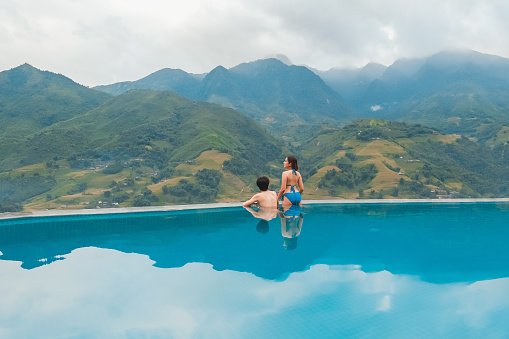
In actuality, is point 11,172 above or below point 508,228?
above

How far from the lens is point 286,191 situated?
30.1 ft

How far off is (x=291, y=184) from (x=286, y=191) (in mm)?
282

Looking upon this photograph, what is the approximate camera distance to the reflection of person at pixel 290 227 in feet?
30.5

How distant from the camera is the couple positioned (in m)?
8.37

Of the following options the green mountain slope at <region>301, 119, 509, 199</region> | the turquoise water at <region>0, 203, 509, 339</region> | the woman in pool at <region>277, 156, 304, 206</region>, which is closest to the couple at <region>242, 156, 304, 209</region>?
the woman in pool at <region>277, 156, 304, 206</region>

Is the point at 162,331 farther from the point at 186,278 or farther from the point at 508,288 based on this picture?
the point at 508,288

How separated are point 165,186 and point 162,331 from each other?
40073 mm

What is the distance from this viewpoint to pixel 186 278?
7344 millimetres

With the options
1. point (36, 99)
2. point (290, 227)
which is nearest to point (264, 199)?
point (290, 227)

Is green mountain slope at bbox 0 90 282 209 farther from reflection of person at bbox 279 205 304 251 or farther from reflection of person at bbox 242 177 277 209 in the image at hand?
reflection of person at bbox 242 177 277 209

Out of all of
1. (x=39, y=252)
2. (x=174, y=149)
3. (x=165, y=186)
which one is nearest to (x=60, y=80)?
(x=174, y=149)

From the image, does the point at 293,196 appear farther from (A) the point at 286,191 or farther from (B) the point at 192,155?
(B) the point at 192,155

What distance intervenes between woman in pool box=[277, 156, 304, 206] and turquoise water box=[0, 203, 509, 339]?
36.6 inches

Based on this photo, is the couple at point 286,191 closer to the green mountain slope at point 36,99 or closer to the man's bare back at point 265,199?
the man's bare back at point 265,199
